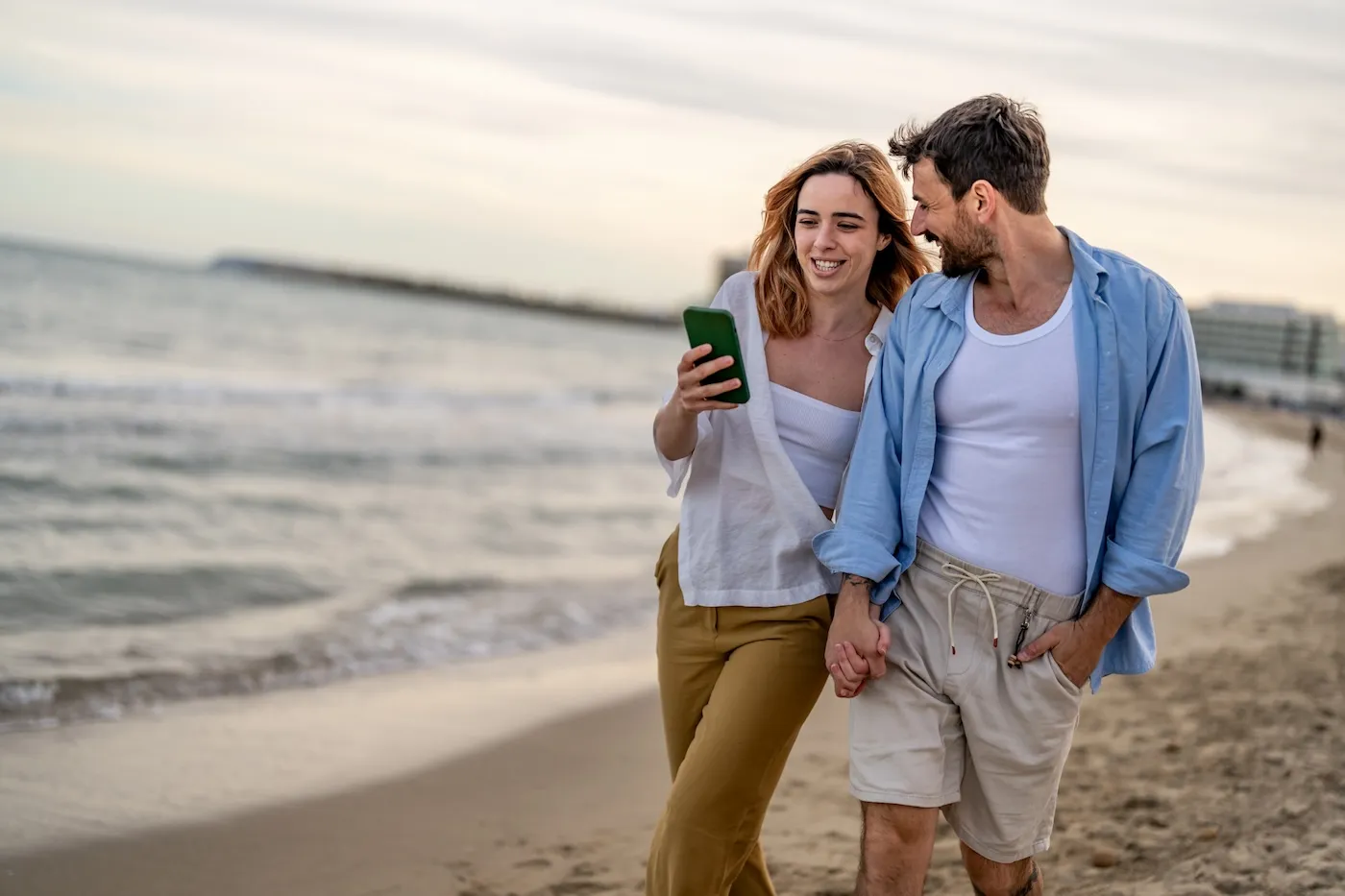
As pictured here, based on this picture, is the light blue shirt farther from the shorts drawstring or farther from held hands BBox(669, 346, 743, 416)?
held hands BBox(669, 346, 743, 416)

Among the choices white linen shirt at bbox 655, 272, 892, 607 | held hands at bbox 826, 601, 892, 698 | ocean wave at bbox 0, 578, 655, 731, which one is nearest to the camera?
held hands at bbox 826, 601, 892, 698

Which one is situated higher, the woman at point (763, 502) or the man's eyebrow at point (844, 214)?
the man's eyebrow at point (844, 214)

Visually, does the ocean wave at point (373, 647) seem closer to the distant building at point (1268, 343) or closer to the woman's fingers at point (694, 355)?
the woman's fingers at point (694, 355)

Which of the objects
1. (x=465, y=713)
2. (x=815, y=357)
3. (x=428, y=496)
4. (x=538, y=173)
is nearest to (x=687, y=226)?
(x=538, y=173)

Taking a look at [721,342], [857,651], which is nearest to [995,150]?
[721,342]

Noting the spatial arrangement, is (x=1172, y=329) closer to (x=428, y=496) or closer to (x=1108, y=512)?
(x=1108, y=512)

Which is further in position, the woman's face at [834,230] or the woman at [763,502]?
the woman's face at [834,230]

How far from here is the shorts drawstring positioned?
108 inches

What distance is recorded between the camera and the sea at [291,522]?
23.8 ft

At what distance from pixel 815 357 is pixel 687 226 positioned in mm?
31891

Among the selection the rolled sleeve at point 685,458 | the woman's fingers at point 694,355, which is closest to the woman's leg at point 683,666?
the rolled sleeve at point 685,458

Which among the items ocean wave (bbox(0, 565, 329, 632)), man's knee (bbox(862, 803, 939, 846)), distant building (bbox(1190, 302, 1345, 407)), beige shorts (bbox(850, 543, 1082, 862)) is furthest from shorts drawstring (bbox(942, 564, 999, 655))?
distant building (bbox(1190, 302, 1345, 407))

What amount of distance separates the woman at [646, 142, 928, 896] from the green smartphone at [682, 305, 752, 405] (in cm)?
2

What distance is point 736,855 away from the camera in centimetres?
291
